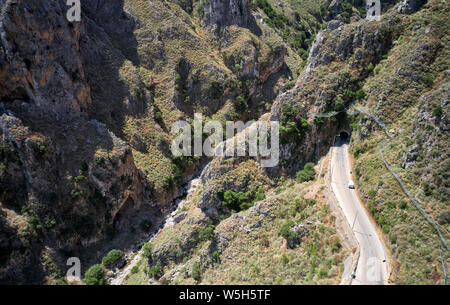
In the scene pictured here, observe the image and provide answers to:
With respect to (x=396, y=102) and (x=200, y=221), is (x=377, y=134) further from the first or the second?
(x=200, y=221)

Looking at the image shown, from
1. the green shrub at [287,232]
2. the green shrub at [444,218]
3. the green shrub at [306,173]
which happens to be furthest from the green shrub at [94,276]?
the green shrub at [444,218]

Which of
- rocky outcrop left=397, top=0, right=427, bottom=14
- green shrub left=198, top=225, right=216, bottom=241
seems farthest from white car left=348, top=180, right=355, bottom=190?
rocky outcrop left=397, top=0, right=427, bottom=14

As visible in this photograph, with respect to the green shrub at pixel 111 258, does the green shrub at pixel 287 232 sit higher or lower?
higher

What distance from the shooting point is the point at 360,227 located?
1577 inches

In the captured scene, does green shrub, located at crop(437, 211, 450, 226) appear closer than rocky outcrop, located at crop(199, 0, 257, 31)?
Yes

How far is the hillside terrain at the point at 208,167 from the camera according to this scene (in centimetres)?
4053

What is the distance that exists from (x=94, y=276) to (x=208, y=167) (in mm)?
29818

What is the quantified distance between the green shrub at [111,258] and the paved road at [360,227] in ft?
143

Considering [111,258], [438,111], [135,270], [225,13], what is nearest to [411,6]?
[438,111]

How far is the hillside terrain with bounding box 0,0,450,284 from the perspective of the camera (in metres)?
40.5

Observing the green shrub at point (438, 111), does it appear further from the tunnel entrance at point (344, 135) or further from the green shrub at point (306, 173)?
the green shrub at point (306, 173)

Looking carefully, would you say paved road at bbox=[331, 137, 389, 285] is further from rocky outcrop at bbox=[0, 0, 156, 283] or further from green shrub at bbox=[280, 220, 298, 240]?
rocky outcrop at bbox=[0, 0, 156, 283]

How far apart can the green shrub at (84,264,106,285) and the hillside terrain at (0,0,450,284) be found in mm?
312

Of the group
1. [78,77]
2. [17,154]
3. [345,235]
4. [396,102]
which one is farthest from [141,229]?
[396,102]
